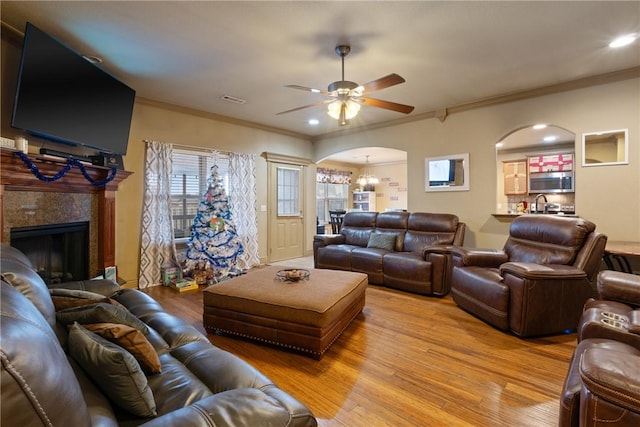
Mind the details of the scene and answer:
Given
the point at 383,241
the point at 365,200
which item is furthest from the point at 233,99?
the point at 365,200

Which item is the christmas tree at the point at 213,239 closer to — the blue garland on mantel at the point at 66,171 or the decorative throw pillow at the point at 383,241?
the blue garland on mantel at the point at 66,171

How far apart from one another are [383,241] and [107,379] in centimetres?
417

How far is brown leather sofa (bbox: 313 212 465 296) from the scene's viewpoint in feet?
12.6

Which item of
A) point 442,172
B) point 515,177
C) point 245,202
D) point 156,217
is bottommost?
point 156,217

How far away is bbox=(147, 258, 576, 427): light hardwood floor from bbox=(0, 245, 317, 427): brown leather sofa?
74cm

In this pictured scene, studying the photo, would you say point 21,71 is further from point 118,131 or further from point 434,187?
point 434,187

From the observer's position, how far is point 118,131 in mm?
3480

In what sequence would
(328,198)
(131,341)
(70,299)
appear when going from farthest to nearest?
1. (328,198)
2. (70,299)
3. (131,341)

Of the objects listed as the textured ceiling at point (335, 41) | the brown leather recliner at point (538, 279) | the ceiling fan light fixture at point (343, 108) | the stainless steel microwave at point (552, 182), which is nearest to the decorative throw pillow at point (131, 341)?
the textured ceiling at point (335, 41)

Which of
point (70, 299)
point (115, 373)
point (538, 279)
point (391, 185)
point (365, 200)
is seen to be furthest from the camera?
point (365, 200)

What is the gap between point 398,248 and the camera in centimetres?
471

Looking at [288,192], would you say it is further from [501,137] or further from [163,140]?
[501,137]

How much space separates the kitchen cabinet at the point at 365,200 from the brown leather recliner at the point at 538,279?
707 centimetres

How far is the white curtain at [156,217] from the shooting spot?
14.3ft
